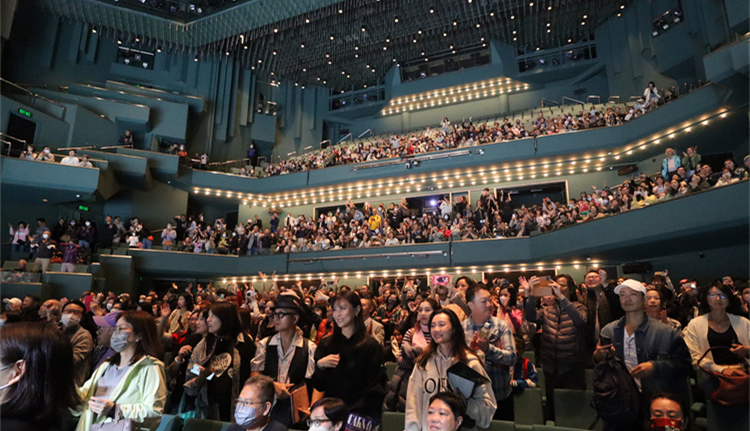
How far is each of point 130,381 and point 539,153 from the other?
49.4 ft

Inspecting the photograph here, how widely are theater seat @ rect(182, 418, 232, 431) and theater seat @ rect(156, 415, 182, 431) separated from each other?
0.20 feet

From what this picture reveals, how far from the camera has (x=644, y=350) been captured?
344 cm

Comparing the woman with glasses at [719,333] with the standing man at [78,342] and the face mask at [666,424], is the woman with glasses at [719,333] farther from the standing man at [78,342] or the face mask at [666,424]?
the standing man at [78,342]

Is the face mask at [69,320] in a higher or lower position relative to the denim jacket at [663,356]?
higher

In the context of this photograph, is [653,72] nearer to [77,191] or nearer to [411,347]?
[411,347]

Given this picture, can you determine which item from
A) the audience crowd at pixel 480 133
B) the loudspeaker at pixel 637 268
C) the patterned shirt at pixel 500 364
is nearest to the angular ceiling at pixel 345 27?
the audience crowd at pixel 480 133

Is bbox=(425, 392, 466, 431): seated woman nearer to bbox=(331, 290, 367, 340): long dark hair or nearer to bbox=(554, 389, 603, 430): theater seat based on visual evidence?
bbox=(331, 290, 367, 340): long dark hair

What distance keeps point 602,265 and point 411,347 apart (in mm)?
11815

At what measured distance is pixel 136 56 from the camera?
2123cm

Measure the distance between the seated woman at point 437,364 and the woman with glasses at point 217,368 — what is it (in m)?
1.60

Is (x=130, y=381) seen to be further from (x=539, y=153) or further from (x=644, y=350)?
(x=539, y=153)

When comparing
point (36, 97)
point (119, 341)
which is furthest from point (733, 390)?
point (36, 97)

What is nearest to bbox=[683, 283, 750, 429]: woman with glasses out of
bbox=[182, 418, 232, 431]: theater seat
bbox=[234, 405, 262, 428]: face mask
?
bbox=[234, 405, 262, 428]: face mask

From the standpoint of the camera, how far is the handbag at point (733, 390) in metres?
3.24
